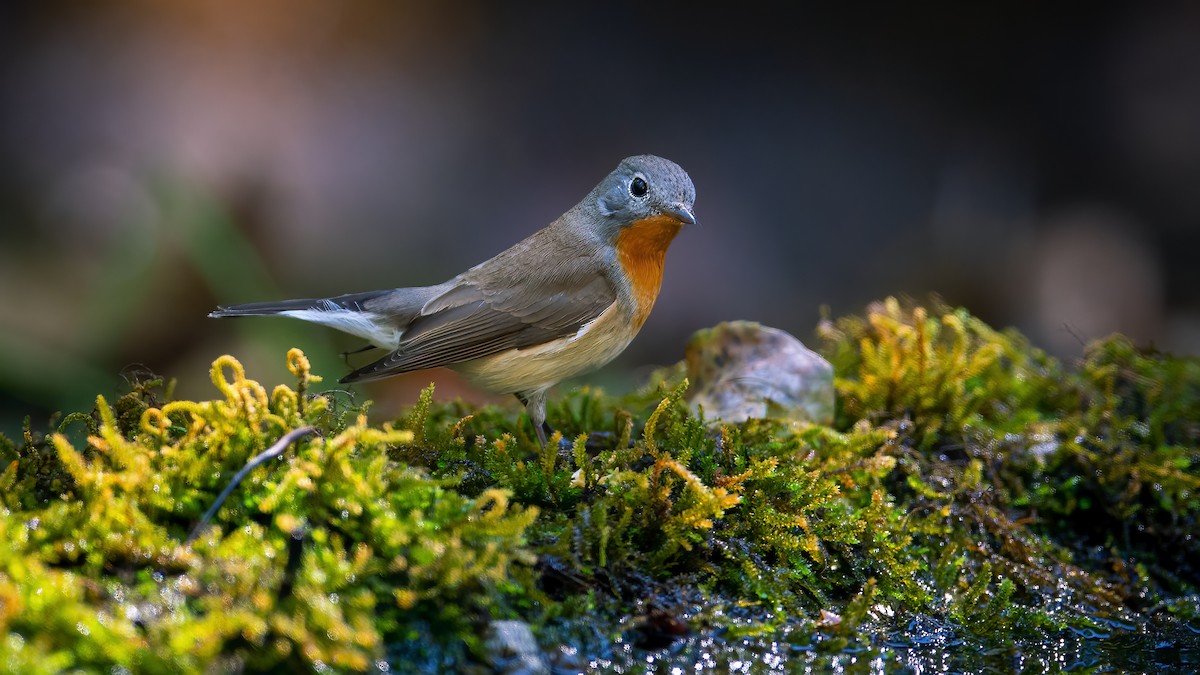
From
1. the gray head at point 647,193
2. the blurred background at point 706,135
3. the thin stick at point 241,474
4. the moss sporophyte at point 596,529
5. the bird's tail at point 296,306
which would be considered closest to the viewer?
the moss sporophyte at point 596,529

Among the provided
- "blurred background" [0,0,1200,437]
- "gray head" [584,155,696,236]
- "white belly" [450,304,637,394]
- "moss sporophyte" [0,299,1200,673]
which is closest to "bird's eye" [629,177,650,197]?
"gray head" [584,155,696,236]

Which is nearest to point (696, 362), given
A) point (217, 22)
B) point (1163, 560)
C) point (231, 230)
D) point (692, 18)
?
point (1163, 560)

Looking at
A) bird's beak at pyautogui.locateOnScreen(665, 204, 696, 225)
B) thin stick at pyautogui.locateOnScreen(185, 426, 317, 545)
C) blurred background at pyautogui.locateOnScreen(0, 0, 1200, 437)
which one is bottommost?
thin stick at pyautogui.locateOnScreen(185, 426, 317, 545)

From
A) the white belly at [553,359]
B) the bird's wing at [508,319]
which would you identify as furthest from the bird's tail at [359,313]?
the white belly at [553,359]

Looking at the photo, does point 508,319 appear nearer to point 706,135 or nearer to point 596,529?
point 596,529

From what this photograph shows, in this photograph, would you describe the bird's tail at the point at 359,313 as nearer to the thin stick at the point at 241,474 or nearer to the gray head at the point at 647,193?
the gray head at the point at 647,193

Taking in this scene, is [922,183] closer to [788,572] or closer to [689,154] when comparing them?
[689,154]

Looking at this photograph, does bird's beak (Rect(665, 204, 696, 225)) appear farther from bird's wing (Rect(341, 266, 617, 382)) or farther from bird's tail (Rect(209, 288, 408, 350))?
bird's tail (Rect(209, 288, 408, 350))

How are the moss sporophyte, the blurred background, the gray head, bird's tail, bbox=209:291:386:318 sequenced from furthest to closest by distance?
the blurred background < the gray head < bird's tail, bbox=209:291:386:318 < the moss sporophyte
